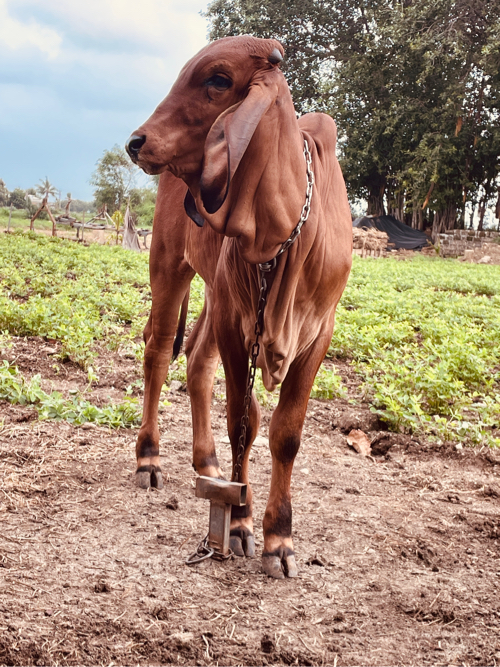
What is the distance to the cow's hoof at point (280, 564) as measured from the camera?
8.21ft

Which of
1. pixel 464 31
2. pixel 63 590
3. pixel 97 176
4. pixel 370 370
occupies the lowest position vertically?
pixel 63 590

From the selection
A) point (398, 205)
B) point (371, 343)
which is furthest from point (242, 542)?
point (398, 205)

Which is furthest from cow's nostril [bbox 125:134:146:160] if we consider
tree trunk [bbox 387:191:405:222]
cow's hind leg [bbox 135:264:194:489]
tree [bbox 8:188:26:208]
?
tree [bbox 8:188:26:208]

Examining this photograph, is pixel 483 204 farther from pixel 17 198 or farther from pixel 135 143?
pixel 17 198

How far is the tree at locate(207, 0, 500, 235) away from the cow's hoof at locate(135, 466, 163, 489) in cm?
2402

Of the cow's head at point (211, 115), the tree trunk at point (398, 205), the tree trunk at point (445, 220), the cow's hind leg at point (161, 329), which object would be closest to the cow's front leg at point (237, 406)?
the cow's head at point (211, 115)

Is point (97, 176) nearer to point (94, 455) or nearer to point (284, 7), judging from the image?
point (284, 7)

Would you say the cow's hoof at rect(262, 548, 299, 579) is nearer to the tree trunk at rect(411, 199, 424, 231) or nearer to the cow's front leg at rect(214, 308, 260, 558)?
the cow's front leg at rect(214, 308, 260, 558)

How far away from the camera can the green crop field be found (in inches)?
169

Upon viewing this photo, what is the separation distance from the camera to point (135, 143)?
73.8 inches

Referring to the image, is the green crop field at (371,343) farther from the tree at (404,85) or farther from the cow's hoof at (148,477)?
the tree at (404,85)

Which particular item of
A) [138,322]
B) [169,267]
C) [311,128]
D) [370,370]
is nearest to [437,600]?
[311,128]

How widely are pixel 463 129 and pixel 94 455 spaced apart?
90.2ft

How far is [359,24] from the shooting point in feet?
98.2
